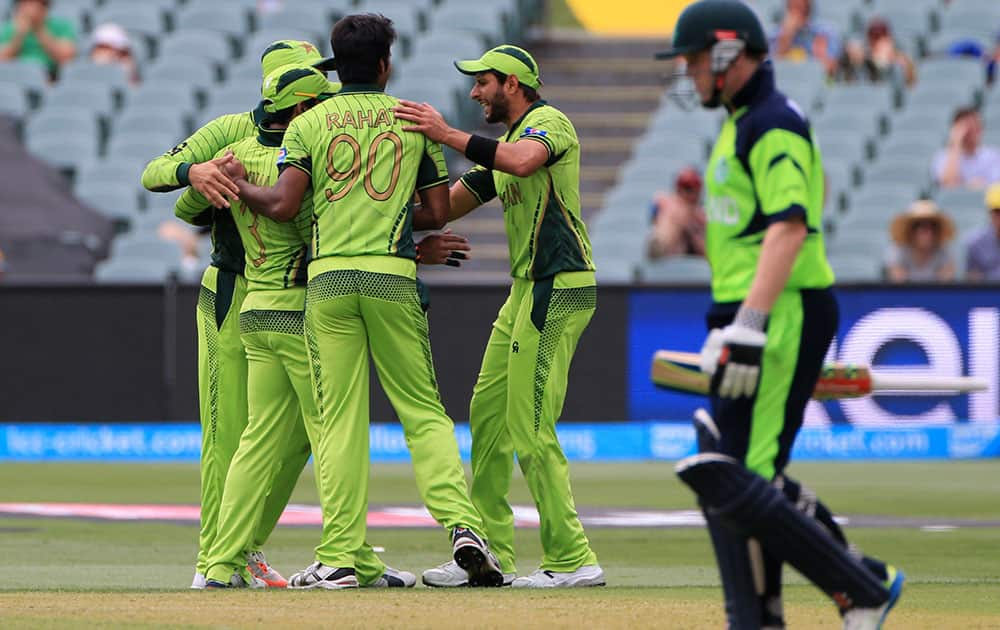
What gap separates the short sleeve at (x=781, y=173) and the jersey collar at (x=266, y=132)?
280 centimetres

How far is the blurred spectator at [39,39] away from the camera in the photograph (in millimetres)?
21250

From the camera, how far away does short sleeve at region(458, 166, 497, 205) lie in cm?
780

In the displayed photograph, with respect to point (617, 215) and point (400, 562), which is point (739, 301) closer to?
point (400, 562)

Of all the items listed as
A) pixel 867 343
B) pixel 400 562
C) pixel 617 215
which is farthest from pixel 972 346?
pixel 400 562

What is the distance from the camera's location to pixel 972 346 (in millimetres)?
15516

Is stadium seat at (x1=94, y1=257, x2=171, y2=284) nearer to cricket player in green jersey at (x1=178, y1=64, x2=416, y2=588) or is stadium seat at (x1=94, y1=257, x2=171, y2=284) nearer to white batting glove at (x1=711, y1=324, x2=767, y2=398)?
cricket player in green jersey at (x1=178, y1=64, x2=416, y2=588)

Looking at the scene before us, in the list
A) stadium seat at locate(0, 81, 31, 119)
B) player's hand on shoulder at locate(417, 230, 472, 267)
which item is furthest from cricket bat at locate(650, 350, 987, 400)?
stadium seat at locate(0, 81, 31, 119)

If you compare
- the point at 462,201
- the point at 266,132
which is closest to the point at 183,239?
the point at 462,201

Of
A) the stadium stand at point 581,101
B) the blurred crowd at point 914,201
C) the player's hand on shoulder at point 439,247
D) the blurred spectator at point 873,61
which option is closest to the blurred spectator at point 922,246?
the blurred crowd at point 914,201

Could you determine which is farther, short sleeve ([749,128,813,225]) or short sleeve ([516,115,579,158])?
short sleeve ([516,115,579,158])

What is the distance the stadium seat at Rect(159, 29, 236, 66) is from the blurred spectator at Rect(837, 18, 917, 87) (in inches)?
287

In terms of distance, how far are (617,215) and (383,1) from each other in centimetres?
537

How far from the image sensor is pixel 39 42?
2142cm

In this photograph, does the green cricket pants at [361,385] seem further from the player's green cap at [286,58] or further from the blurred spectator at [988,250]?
the blurred spectator at [988,250]
